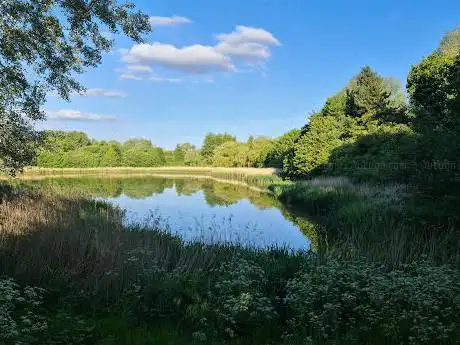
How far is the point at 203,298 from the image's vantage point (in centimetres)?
589

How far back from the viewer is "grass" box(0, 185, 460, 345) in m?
4.67

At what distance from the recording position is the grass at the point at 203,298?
467 centimetres

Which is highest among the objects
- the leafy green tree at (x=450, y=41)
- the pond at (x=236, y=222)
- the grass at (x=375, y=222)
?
the leafy green tree at (x=450, y=41)

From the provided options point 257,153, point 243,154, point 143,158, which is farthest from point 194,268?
point 143,158

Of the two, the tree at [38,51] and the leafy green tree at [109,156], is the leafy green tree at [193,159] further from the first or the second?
the tree at [38,51]

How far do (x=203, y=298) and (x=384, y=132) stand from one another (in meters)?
26.1

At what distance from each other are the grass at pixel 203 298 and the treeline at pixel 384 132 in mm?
4175

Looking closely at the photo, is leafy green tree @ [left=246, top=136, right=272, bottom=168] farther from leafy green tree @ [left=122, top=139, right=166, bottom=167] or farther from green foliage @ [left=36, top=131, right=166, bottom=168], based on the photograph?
green foliage @ [left=36, top=131, right=166, bottom=168]

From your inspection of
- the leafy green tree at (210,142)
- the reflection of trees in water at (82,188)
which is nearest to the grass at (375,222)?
the reflection of trees in water at (82,188)

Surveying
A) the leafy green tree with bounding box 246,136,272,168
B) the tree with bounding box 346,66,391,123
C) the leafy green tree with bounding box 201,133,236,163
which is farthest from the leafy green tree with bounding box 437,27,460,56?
the leafy green tree with bounding box 201,133,236,163

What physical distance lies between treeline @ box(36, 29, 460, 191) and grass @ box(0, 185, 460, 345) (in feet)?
13.7

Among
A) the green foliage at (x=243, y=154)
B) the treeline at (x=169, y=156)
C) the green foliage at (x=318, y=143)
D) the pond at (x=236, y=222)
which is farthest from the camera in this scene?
the green foliage at (x=243, y=154)

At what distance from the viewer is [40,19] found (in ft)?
29.9

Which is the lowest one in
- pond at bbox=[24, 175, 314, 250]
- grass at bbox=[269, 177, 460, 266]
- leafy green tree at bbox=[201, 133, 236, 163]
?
pond at bbox=[24, 175, 314, 250]
